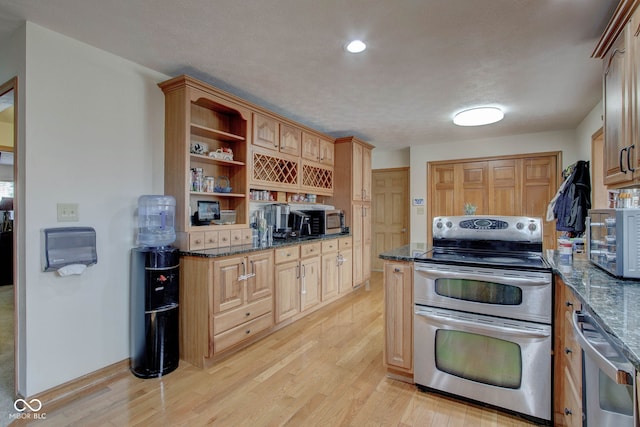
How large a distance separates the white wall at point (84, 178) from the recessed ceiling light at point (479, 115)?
3.08 metres

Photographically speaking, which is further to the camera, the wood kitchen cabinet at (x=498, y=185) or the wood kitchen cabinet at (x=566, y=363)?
the wood kitchen cabinet at (x=498, y=185)

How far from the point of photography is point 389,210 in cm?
598

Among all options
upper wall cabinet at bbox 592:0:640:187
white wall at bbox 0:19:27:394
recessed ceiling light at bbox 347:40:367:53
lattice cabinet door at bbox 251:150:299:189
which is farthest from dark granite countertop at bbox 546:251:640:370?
white wall at bbox 0:19:27:394

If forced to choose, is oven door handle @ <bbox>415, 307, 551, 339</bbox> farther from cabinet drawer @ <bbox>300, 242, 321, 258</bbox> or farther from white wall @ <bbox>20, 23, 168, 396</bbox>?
white wall @ <bbox>20, 23, 168, 396</bbox>

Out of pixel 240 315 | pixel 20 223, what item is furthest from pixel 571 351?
pixel 20 223

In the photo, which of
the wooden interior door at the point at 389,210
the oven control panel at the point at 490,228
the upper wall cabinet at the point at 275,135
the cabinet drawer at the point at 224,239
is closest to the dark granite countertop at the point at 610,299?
the oven control panel at the point at 490,228

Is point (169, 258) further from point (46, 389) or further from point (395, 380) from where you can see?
point (395, 380)

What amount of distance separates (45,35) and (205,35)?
101 centimetres

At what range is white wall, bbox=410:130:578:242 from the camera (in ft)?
14.5

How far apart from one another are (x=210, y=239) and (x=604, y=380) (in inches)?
100

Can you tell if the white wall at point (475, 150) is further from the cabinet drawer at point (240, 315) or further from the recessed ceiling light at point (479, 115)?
the cabinet drawer at point (240, 315)

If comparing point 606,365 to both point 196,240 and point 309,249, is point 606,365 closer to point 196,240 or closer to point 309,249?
point 196,240

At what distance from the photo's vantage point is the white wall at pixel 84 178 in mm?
1964

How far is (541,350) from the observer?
1745 millimetres
